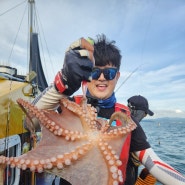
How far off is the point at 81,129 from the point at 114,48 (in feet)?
3.78

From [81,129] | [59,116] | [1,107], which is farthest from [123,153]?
[1,107]

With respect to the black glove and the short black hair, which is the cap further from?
the black glove

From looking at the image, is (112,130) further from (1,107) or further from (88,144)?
(1,107)

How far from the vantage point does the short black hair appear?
2.23 metres

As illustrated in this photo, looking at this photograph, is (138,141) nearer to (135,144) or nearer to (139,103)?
(135,144)

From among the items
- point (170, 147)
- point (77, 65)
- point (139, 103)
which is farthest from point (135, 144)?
point (170, 147)

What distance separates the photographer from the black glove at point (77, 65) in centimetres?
148

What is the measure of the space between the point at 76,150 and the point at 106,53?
1.18 m

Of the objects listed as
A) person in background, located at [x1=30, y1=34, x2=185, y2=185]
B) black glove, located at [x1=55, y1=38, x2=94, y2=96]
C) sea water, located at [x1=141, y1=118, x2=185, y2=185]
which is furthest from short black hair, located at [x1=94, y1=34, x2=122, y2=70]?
sea water, located at [x1=141, y1=118, x2=185, y2=185]

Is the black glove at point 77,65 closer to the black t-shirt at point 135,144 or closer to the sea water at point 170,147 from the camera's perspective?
the black t-shirt at point 135,144

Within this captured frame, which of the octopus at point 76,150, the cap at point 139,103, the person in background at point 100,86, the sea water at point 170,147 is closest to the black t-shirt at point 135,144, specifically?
the person in background at point 100,86

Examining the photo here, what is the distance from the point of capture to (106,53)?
7.42 ft

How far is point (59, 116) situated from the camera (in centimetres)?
172

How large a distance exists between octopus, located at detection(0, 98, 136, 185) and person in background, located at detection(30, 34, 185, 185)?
170 mm
